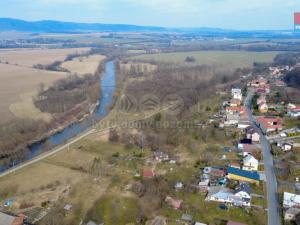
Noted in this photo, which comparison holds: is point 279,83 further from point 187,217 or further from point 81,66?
point 81,66

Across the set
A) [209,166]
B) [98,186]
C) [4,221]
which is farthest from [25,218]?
[209,166]

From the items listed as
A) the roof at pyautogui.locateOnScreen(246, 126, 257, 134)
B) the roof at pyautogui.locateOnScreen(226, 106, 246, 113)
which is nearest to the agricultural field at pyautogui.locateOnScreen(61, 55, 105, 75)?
the roof at pyautogui.locateOnScreen(226, 106, 246, 113)

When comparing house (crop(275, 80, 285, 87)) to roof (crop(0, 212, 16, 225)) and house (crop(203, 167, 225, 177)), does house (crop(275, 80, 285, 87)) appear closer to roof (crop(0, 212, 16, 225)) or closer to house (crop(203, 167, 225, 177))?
house (crop(203, 167, 225, 177))

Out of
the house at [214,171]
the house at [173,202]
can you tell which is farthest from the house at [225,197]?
the house at [214,171]

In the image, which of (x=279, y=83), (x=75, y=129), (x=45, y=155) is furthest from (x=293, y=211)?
(x=279, y=83)

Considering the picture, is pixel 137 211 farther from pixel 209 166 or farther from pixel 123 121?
pixel 123 121

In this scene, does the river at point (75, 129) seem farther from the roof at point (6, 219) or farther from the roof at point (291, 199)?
the roof at point (291, 199)

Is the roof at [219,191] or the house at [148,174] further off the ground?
the house at [148,174]
